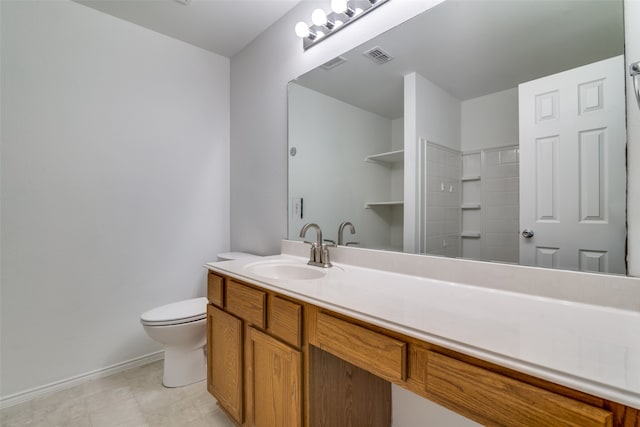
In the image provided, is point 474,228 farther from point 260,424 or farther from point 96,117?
point 96,117

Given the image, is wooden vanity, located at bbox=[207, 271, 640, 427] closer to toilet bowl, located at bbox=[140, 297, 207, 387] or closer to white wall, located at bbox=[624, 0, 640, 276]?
toilet bowl, located at bbox=[140, 297, 207, 387]

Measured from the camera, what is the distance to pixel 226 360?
4.58 feet

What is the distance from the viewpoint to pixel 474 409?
1.99 feet

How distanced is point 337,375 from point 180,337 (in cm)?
111

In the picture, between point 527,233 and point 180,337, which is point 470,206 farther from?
point 180,337

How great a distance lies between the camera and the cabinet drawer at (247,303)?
117cm

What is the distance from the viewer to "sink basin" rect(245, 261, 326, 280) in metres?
1.49

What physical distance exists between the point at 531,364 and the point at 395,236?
84 cm

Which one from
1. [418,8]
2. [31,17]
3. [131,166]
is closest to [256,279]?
[418,8]

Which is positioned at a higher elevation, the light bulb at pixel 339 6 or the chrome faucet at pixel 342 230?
the light bulb at pixel 339 6

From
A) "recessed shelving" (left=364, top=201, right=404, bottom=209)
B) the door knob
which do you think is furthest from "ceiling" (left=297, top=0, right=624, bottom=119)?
the door knob

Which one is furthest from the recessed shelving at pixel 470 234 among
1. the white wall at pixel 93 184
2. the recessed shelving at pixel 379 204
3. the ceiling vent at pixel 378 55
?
the white wall at pixel 93 184

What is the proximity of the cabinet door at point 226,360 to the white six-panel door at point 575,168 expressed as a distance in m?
1.24

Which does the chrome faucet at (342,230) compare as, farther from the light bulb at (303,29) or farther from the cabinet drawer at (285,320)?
the light bulb at (303,29)
